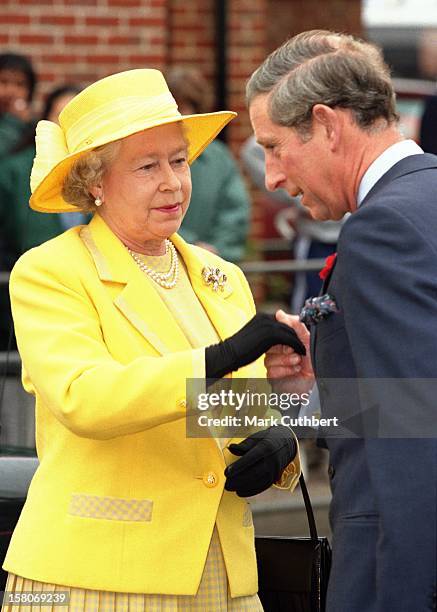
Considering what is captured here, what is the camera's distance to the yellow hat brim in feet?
10.4

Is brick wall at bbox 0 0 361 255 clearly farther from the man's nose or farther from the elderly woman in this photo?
the man's nose

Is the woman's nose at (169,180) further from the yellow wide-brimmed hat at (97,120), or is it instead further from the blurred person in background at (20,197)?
the blurred person in background at (20,197)

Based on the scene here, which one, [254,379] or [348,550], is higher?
[254,379]

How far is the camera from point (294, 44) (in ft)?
10.1

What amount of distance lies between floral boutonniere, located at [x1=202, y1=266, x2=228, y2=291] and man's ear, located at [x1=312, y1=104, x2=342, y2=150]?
23.5 inches

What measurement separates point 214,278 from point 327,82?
68 centimetres

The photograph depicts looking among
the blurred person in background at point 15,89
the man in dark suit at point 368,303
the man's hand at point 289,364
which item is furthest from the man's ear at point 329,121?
the blurred person in background at point 15,89

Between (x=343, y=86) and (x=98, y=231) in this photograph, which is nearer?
(x=343, y=86)

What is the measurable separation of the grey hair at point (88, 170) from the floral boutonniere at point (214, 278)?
37 centimetres

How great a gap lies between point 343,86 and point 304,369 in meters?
0.78

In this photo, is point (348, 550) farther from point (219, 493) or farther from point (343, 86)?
point (343, 86)

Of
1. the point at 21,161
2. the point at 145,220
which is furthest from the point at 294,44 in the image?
the point at 21,161

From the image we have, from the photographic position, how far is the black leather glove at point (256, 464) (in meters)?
3.11

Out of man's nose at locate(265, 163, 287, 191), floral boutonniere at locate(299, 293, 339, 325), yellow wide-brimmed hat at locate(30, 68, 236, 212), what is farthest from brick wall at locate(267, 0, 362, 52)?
floral boutonniere at locate(299, 293, 339, 325)
